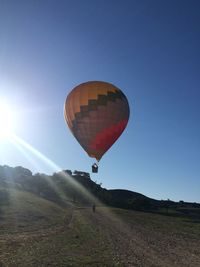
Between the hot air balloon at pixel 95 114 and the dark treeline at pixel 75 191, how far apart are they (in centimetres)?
6900

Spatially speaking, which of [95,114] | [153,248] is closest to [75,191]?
[95,114]

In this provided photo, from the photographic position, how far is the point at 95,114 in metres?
56.1

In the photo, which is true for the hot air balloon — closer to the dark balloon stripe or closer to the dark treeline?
the dark balloon stripe

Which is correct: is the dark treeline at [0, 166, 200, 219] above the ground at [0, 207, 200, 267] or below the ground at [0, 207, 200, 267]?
above

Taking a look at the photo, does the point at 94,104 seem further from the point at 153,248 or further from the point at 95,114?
the point at 153,248

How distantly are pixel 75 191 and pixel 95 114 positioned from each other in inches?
4061

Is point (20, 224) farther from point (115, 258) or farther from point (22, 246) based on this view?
point (115, 258)

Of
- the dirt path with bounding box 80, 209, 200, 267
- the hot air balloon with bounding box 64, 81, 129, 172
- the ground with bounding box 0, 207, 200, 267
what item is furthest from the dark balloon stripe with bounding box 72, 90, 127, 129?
the dirt path with bounding box 80, 209, 200, 267

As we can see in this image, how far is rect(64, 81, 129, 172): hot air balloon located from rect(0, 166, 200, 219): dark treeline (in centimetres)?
6900

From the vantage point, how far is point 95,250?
35844mm

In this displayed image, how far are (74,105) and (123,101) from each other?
7.08 metres

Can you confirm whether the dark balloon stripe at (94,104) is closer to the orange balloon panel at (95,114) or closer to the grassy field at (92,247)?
the orange balloon panel at (95,114)

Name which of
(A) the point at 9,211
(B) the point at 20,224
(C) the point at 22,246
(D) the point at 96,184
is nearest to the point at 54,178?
(D) the point at 96,184

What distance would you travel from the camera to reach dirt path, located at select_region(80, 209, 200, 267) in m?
32.1
